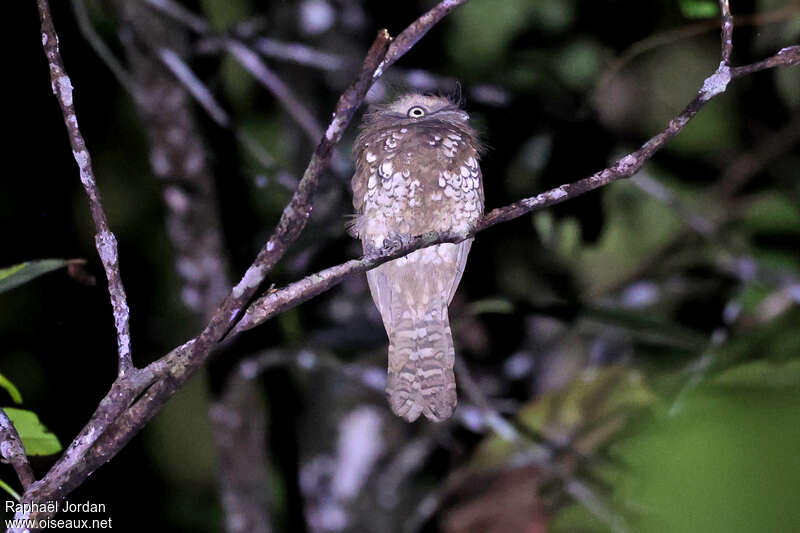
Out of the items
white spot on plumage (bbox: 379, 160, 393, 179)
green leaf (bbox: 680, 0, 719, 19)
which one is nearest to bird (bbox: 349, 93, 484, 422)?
white spot on plumage (bbox: 379, 160, 393, 179)

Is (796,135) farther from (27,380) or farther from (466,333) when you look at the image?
(27,380)

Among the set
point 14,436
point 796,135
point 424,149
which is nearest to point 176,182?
point 424,149

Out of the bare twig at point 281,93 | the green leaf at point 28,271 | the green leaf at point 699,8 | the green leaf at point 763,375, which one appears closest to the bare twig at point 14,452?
the green leaf at point 28,271

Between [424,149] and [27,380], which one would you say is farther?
[27,380]

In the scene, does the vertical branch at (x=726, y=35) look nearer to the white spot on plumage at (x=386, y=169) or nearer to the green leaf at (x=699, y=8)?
the white spot on plumage at (x=386, y=169)

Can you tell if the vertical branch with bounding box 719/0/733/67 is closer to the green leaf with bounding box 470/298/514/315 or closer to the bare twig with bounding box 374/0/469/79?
the bare twig with bounding box 374/0/469/79
